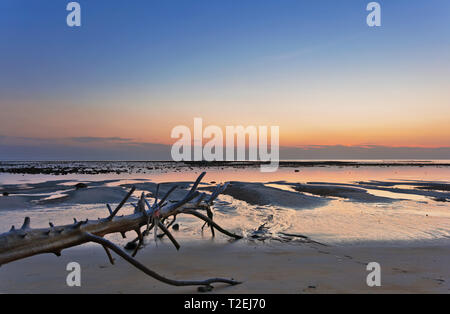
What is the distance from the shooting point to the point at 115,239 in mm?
9570

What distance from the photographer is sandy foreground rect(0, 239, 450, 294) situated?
5723mm

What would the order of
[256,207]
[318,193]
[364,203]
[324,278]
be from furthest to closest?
[318,193] → [364,203] → [256,207] → [324,278]

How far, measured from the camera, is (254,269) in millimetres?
6828

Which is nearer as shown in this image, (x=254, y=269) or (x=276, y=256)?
(x=254, y=269)

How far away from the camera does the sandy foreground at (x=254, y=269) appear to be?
225 inches

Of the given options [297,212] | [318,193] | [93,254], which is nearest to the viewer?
[93,254]

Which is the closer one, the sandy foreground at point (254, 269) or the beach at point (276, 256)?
the sandy foreground at point (254, 269)

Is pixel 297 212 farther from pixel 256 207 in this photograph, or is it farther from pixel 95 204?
pixel 95 204

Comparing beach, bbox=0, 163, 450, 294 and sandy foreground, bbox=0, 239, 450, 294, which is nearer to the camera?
sandy foreground, bbox=0, 239, 450, 294
